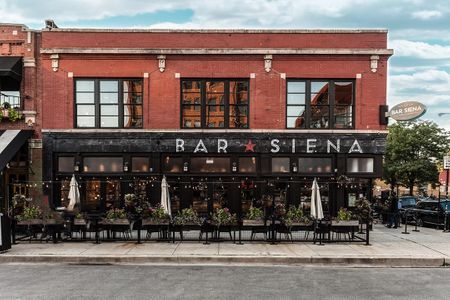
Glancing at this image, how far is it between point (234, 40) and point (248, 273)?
1228 centimetres

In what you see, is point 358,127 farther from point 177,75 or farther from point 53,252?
point 53,252

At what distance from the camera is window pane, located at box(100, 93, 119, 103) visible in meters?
21.2

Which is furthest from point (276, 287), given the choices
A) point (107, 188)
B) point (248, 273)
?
point (107, 188)

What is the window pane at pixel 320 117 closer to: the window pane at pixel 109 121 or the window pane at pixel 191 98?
the window pane at pixel 191 98

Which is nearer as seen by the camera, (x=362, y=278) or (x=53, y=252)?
(x=362, y=278)

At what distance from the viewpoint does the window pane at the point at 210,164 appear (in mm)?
21047

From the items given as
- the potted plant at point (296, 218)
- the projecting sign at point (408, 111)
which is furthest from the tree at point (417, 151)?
the potted plant at point (296, 218)

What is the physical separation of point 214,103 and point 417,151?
34027 millimetres

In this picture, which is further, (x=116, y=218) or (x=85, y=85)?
(x=85, y=85)

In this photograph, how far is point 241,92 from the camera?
21.3m

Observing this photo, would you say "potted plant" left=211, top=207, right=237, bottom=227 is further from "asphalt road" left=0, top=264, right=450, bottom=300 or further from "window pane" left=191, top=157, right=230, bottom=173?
"window pane" left=191, top=157, right=230, bottom=173

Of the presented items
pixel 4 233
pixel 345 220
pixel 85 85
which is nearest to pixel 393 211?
pixel 345 220

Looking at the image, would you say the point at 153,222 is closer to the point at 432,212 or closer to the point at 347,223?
the point at 347,223

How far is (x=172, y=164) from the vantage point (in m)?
21.0
